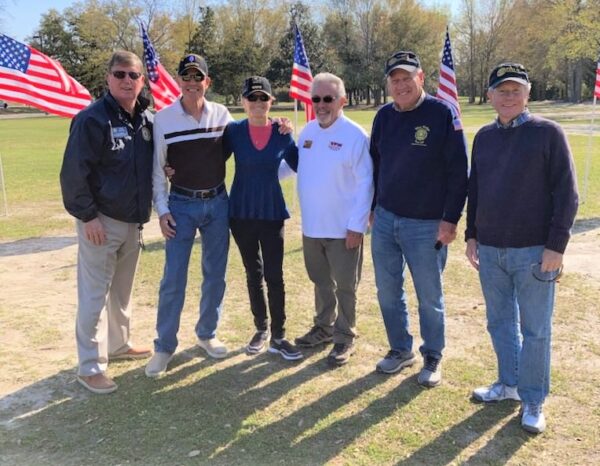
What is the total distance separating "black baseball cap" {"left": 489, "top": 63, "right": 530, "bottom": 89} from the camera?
323 centimetres

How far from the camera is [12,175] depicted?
15.9 m

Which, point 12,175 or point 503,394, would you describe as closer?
point 503,394

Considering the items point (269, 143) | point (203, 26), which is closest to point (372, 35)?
A: point (203, 26)

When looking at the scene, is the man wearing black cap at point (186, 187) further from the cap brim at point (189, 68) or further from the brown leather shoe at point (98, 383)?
the brown leather shoe at point (98, 383)

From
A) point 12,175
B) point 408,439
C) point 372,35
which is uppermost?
point 372,35

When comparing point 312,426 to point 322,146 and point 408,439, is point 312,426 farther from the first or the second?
point 322,146

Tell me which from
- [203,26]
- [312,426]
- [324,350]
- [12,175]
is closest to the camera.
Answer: [312,426]

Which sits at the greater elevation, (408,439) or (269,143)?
(269,143)

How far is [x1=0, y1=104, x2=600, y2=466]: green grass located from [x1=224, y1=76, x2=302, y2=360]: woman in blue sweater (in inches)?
26.2

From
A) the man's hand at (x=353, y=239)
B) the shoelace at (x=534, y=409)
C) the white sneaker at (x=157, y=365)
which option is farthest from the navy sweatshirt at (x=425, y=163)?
the white sneaker at (x=157, y=365)

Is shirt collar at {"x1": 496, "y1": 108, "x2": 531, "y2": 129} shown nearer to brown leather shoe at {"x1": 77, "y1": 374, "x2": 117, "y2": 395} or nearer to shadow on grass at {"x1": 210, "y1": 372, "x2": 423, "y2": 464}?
shadow on grass at {"x1": 210, "y1": 372, "x2": 423, "y2": 464}

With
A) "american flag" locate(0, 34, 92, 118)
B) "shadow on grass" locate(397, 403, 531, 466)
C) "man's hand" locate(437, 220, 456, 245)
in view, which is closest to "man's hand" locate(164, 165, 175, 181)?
"man's hand" locate(437, 220, 456, 245)

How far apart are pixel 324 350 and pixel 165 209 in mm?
1755

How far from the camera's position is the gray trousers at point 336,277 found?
428 centimetres
